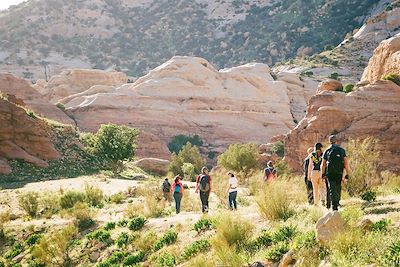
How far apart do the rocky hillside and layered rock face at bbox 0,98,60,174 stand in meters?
82.0

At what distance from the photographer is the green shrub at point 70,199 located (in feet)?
68.6

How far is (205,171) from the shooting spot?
15812 millimetres

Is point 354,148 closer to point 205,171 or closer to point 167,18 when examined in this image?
point 205,171

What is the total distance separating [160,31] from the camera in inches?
5630

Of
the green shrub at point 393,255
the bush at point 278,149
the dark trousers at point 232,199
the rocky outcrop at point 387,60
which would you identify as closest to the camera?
the green shrub at point 393,255

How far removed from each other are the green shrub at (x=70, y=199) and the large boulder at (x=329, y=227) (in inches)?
597

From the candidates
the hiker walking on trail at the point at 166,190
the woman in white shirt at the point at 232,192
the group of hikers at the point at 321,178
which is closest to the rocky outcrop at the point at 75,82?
the hiker walking on trail at the point at 166,190

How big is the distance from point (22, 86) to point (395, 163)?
49.6m

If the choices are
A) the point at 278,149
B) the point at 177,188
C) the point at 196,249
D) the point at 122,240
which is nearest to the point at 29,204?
the point at 177,188

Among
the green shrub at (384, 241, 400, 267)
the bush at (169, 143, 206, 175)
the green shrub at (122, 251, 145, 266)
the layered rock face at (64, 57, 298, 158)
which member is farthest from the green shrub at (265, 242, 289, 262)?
the layered rock face at (64, 57, 298, 158)

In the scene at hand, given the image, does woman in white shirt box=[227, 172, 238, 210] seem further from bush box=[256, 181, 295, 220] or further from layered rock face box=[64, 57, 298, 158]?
layered rock face box=[64, 57, 298, 158]

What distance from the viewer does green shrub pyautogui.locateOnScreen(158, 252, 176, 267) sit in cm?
1097

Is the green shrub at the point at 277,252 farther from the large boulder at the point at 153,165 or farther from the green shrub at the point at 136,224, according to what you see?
the large boulder at the point at 153,165

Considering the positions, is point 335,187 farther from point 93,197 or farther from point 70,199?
point 93,197
